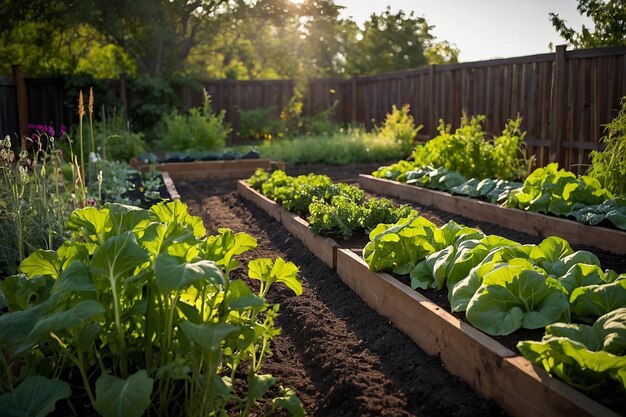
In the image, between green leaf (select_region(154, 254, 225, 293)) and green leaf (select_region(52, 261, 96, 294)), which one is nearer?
green leaf (select_region(154, 254, 225, 293))

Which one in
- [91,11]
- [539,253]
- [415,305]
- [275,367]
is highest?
[91,11]

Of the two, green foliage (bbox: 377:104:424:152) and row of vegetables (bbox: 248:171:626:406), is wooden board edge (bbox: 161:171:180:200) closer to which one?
row of vegetables (bbox: 248:171:626:406)

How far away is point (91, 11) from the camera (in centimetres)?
1997

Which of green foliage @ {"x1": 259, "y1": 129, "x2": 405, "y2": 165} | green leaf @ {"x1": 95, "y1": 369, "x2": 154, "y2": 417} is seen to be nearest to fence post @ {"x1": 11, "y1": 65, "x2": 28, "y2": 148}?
green foliage @ {"x1": 259, "y1": 129, "x2": 405, "y2": 165}

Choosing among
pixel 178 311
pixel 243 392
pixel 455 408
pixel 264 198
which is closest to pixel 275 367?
pixel 243 392

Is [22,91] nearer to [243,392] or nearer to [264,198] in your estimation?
[264,198]

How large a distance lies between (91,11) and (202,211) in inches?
576

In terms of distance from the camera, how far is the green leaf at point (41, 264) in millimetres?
2740

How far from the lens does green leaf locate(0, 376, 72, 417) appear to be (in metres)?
2.21

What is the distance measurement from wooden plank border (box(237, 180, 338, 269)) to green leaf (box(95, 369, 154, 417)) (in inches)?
108

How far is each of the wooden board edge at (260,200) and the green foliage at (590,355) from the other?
14.7ft

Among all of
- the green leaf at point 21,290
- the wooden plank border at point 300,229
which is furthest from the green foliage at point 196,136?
the green leaf at point 21,290

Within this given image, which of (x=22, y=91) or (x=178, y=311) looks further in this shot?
(x=22, y=91)

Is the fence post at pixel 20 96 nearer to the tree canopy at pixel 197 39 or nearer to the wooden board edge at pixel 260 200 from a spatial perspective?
the tree canopy at pixel 197 39
